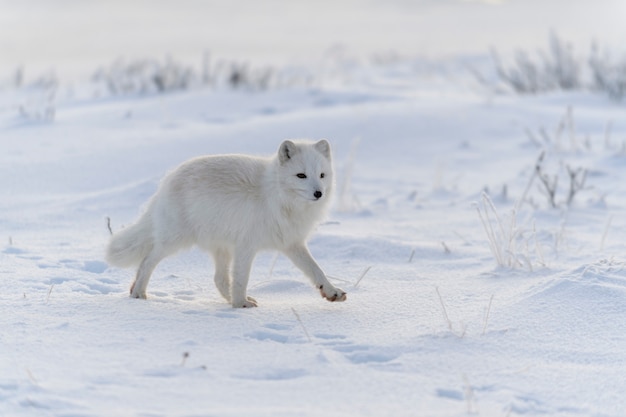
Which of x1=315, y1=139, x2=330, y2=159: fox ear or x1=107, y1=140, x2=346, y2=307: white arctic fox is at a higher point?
x1=315, y1=139, x2=330, y2=159: fox ear

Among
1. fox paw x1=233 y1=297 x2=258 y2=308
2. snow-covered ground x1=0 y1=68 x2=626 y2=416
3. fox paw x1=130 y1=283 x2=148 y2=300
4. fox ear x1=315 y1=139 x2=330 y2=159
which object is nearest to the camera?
snow-covered ground x1=0 y1=68 x2=626 y2=416

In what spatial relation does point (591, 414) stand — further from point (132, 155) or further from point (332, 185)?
point (132, 155)

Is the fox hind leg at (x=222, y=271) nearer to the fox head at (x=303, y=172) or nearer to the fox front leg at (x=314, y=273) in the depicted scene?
the fox front leg at (x=314, y=273)

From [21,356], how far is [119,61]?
12.0m

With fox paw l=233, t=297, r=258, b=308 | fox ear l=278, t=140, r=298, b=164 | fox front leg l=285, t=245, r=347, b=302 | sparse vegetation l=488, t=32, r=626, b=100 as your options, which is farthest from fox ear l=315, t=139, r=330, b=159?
sparse vegetation l=488, t=32, r=626, b=100

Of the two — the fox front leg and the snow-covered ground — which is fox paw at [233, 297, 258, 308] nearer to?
the snow-covered ground

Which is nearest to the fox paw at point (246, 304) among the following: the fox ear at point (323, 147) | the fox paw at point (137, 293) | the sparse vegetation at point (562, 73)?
the fox paw at point (137, 293)

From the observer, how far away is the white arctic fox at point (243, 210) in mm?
4289

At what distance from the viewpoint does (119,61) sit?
47.4 feet

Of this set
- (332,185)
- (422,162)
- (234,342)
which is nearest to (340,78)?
(422,162)

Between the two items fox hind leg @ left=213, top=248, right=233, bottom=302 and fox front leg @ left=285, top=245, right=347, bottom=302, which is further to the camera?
fox hind leg @ left=213, top=248, right=233, bottom=302

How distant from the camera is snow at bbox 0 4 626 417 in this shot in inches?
115

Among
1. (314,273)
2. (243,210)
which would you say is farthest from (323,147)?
(314,273)

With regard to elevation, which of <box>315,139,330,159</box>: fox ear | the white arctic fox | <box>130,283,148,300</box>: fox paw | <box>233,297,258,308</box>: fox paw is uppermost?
<box>315,139,330,159</box>: fox ear
